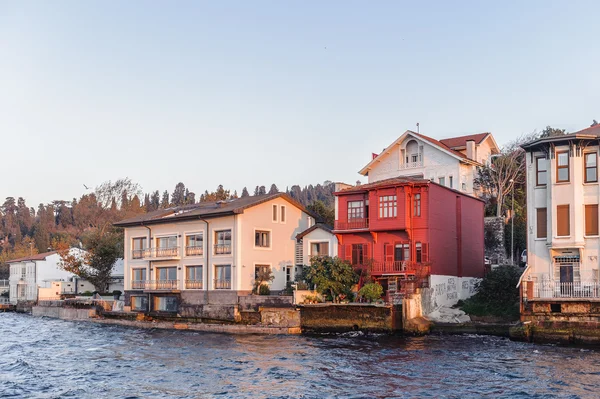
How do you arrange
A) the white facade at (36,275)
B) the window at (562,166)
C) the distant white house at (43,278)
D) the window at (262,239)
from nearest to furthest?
the window at (562,166) < the window at (262,239) < the distant white house at (43,278) < the white facade at (36,275)

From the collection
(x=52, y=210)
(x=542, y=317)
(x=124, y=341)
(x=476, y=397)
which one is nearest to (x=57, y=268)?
(x=124, y=341)

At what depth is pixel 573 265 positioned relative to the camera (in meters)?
37.7

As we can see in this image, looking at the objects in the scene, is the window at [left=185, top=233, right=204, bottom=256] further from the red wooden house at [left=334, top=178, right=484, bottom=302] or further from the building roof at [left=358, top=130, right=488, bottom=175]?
the building roof at [left=358, top=130, right=488, bottom=175]

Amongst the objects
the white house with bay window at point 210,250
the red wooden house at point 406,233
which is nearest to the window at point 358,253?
the red wooden house at point 406,233

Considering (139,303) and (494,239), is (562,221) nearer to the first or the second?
(494,239)

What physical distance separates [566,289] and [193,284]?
29.2 meters

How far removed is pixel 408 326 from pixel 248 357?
1147cm

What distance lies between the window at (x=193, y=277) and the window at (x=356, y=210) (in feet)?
43.5

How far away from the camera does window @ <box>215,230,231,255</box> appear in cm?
5269

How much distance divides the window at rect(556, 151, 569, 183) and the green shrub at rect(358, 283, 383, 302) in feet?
42.6

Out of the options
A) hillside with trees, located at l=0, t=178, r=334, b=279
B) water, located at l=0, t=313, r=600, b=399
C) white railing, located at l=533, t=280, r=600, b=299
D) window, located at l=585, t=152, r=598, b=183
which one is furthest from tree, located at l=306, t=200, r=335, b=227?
window, located at l=585, t=152, r=598, b=183

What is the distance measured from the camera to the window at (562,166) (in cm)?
3769

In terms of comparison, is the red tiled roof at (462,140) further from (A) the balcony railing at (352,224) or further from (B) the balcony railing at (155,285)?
(B) the balcony railing at (155,285)

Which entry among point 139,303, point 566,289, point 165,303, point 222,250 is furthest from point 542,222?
point 139,303
